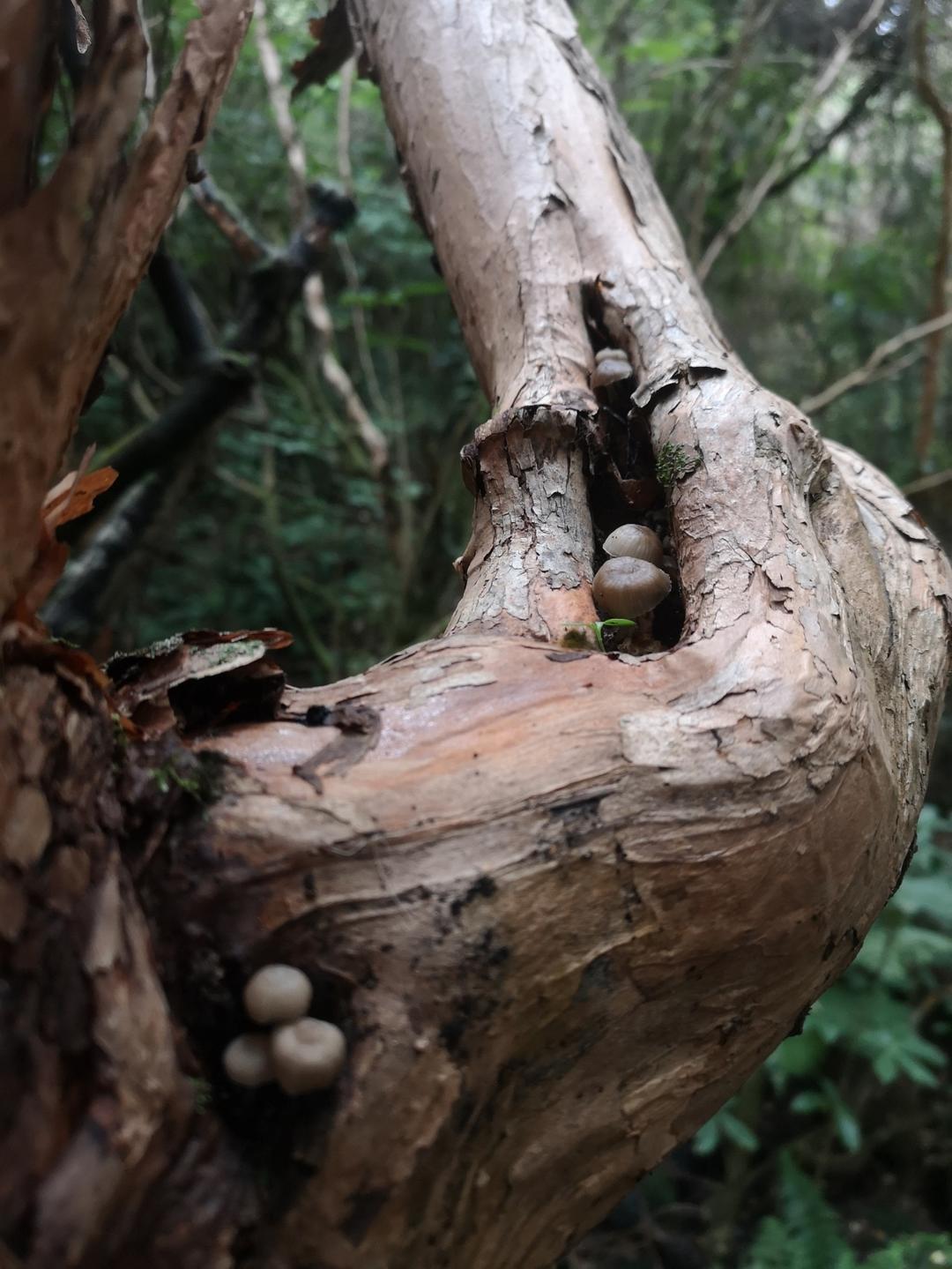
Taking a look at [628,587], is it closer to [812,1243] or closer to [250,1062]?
[250,1062]

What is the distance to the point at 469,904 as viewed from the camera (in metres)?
0.93

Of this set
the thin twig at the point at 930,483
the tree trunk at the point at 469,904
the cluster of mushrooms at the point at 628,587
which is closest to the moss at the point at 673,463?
the tree trunk at the point at 469,904

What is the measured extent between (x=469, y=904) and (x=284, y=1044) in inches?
8.4

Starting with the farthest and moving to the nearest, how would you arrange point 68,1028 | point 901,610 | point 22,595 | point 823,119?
1. point 823,119
2. point 901,610
3. point 22,595
4. point 68,1028

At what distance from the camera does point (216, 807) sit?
943 mm

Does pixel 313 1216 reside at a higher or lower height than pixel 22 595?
lower

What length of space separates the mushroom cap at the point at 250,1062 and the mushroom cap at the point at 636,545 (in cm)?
93

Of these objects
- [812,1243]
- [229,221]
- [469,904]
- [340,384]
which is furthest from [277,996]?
[340,384]

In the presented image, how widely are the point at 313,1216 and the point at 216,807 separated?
1.25 ft

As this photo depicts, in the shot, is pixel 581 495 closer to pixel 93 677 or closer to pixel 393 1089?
pixel 93 677

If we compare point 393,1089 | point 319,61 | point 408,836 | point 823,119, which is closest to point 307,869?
point 408,836

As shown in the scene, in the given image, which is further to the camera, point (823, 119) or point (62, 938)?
point (823, 119)

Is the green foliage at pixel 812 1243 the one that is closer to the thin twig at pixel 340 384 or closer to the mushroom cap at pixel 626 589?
the mushroom cap at pixel 626 589

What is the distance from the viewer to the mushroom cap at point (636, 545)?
1.52 metres
